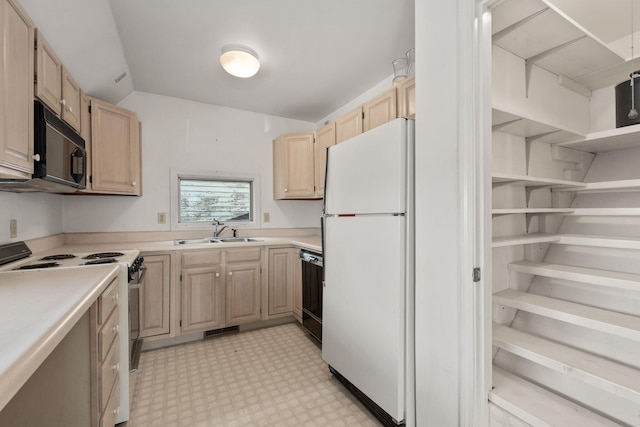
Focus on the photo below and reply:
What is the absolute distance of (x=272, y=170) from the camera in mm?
3605

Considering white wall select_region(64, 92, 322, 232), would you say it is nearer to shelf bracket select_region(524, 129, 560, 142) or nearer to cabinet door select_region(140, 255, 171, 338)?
cabinet door select_region(140, 255, 171, 338)

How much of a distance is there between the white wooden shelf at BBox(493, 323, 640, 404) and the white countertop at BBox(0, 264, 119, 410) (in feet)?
5.71

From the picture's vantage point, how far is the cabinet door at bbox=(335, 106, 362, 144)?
2596mm

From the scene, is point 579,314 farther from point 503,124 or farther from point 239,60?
point 239,60

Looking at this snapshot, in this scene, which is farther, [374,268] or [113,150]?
[113,150]

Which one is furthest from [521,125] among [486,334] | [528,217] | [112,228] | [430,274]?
[112,228]

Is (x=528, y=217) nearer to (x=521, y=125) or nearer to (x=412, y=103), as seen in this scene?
(x=521, y=125)

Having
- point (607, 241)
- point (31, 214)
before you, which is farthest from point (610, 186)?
point (31, 214)

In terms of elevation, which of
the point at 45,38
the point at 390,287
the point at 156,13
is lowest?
the point at 390,287

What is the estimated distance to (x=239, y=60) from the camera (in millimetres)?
2256

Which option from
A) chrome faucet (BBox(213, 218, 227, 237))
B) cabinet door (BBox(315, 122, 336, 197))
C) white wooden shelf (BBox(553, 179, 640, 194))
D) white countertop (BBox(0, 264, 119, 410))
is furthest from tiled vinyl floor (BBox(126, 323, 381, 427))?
white wooden shelf (BBox(553, 179, 640, 194))

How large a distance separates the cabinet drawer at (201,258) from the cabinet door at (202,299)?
0.05 m

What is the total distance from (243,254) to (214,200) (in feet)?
2.88

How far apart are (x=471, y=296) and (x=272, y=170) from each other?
2.80m
